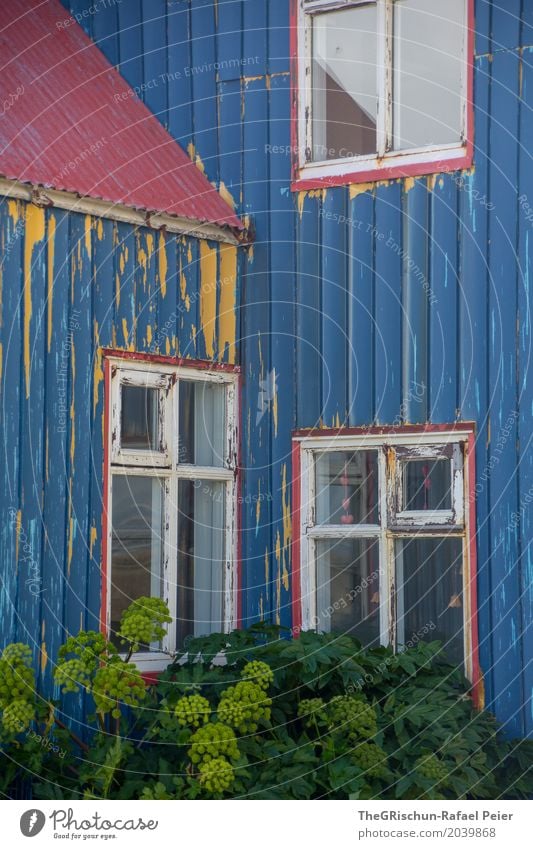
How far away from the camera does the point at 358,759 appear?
6863mm

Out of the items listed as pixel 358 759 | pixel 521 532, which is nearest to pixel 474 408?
pixel 521 532

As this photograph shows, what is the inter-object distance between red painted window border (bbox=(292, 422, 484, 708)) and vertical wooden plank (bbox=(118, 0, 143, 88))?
2808 millimetres

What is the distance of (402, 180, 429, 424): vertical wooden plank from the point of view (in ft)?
26.3

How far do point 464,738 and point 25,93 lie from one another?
461 centimetres

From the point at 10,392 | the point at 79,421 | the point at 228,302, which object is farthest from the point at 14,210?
the point at 228,302

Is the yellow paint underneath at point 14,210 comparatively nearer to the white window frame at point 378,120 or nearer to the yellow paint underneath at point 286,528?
the white window frame at point 378,120

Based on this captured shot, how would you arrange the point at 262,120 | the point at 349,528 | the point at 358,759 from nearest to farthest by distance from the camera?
the point at 358,759 < the point at 349,528 < the point at 262,120

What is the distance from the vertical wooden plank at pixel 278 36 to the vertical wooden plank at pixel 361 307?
3.54ft

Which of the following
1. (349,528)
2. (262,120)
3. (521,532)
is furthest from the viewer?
(262,120)

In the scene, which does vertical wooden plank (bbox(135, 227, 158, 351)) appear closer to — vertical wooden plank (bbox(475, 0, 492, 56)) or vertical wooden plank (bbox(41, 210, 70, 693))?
vertical wooden plank (bbox(41, 210, 70, 693))

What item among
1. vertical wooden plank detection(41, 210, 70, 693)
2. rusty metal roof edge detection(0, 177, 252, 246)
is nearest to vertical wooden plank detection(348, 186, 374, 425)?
rusty metal roof edge detection(0, 177, 252, 246)

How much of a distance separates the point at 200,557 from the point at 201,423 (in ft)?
2.75

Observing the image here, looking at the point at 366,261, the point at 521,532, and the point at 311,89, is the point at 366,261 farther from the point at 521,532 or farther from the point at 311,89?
the point at 521,532

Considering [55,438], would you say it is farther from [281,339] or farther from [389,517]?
[389,517]
